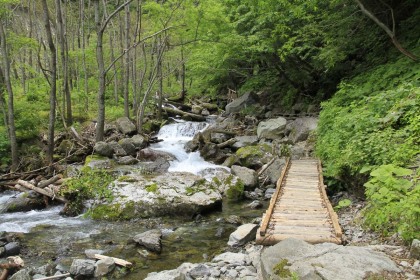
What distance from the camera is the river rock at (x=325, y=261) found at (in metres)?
3.62

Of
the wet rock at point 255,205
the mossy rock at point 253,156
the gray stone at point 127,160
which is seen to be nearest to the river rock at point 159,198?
the wet rock at point 255,205

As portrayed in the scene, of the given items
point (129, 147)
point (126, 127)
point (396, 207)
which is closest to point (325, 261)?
point (396, 207)

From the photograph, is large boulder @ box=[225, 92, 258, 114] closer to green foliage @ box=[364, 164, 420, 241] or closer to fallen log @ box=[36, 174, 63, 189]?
fallen log @ box=[36, 174, 63, 189]

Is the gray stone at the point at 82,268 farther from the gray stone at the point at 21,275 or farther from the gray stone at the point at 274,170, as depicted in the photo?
the gray stone at the point at 274,170

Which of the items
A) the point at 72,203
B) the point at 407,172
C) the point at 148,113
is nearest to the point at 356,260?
the point at 407,172

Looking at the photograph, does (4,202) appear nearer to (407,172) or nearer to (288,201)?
(288,201)

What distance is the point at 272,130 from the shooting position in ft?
50.6

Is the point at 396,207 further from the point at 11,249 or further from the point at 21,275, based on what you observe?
the point at 11,249

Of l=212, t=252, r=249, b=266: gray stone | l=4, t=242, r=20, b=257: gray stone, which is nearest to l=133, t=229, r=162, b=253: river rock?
l=212, t=252, r=249, b=266: gray stone

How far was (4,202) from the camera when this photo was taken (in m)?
10.1

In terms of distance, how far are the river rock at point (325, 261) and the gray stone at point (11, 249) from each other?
521cm

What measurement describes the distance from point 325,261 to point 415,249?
39.5 inches

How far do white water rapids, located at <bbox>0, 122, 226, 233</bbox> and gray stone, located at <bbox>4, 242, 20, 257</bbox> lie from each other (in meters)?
1.23

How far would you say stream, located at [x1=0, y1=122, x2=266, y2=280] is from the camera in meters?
6.68
